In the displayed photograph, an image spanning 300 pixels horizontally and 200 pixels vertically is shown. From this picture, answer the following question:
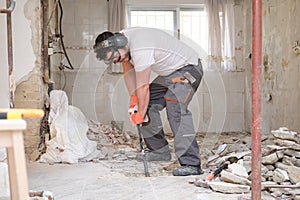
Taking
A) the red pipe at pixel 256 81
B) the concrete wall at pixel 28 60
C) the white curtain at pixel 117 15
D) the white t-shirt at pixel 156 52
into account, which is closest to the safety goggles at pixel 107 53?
the white t-shirt at pixel 156 52

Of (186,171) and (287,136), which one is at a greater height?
(287,136)

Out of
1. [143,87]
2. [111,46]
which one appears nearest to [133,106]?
[143,87]

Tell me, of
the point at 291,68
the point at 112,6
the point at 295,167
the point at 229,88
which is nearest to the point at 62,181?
the point at 295,167

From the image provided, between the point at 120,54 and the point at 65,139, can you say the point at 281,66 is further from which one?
the point at 65,139

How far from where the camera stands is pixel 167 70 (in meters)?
2.88

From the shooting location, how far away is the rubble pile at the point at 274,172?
2.21 m

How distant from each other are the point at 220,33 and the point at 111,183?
336 cm

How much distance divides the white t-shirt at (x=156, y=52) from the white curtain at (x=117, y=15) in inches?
90.9

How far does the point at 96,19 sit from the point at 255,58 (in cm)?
399

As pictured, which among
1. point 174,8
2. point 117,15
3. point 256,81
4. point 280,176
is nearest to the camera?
point 256,81

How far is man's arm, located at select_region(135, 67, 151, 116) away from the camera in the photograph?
2609 mm

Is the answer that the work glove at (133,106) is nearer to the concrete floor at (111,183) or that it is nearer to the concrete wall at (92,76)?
the concrete floor at (111,183)

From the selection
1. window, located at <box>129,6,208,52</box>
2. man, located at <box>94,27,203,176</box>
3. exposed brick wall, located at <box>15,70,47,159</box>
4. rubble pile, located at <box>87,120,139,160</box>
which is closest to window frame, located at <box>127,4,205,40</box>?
window, located at <box>129,6,208,52</box>

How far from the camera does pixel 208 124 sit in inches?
213
